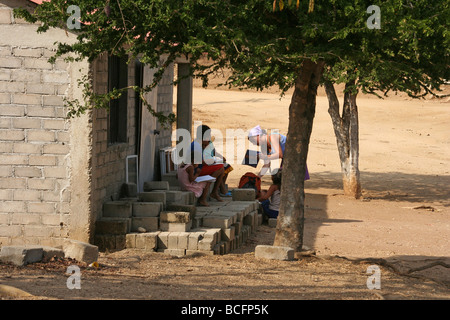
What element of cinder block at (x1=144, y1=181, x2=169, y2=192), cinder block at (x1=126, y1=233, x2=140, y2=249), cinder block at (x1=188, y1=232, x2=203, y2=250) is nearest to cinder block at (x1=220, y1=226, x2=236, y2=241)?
Result: cinder block at (x1=188, y1=232, x2=203, y2=250)

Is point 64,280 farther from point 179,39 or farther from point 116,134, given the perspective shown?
point 116,134

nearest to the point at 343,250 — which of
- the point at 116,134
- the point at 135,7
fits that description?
the point at 116,134

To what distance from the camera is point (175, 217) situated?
970 cm

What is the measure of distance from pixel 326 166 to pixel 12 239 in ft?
50.2

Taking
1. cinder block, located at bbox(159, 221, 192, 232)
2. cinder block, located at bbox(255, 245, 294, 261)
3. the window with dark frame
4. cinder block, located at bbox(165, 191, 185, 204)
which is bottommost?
cinder block, located at bbox(255, 245, 294, 261)

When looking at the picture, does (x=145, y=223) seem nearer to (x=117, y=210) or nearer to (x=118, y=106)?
(x=117, y=210)

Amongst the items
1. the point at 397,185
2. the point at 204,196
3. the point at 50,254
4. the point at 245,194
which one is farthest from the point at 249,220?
the point at 397,185

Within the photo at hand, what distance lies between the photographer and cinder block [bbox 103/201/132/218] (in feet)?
32.0

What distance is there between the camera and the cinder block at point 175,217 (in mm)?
9680

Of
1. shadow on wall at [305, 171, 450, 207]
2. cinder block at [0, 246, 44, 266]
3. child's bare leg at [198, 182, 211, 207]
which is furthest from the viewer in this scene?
shadow on wall at [305, 171, 450, 207]

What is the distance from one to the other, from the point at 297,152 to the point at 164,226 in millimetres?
2093

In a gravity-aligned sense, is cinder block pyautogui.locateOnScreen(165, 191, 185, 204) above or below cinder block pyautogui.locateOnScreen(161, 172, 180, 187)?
below

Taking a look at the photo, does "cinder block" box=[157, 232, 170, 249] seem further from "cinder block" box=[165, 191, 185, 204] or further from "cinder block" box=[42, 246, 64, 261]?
"cinder block" box=[42, 246, 64, 261]

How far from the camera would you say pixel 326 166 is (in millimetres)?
23453
